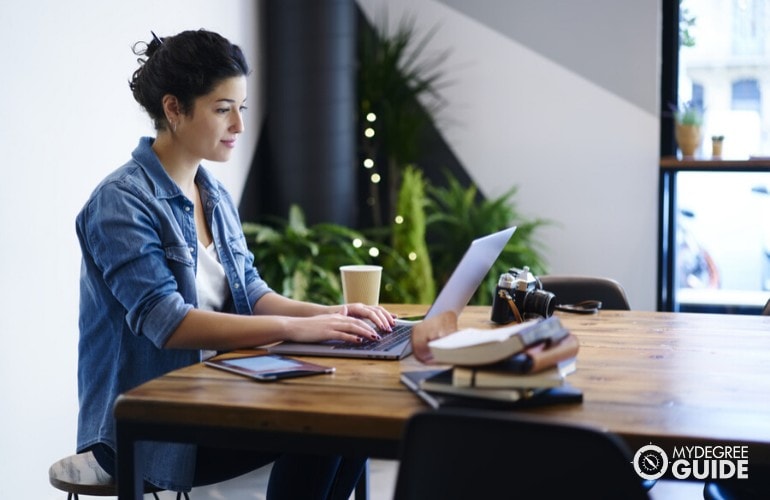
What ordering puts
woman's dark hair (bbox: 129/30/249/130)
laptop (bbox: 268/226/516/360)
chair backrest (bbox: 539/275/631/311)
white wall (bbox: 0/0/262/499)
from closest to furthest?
laptop (bbox: 268/226/516/360) < woman's dark hair (bbox: 129/30/249/130) < white wall (bbox: 0/0/262/499) < chair backrest (bbox: 539/275/631/311)

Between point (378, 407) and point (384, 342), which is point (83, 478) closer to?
point (384, 342)

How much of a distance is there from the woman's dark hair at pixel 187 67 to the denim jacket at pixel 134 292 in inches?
5.7

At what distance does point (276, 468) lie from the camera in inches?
79.2

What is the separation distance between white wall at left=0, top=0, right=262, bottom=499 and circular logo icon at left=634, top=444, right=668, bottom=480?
1829mm

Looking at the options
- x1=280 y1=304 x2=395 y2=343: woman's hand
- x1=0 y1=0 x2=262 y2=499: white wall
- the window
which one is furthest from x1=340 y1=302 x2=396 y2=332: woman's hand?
the window

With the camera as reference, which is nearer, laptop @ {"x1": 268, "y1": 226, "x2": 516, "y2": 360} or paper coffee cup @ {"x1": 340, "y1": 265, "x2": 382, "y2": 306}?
laptop @ {"x1": 268, "y1": 226, "x2": 516, "y2": 360}

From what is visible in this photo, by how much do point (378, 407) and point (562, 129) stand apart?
3.71 metres

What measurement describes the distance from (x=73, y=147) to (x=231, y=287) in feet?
A: 3.20

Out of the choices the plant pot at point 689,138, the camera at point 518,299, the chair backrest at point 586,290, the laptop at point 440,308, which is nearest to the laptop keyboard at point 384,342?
the laptop at point 440,308

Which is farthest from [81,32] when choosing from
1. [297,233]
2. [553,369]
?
[553,369]

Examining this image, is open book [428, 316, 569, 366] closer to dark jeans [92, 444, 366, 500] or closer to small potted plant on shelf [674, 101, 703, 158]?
dark jeans [92, 444, 366, 500]

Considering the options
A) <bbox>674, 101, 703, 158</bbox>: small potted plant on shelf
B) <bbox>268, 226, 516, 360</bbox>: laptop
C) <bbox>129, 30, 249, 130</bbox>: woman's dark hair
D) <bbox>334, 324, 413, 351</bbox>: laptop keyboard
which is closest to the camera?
<bbox>268, 226, 516, 360</bbox>: laptop

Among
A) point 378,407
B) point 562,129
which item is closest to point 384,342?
point 378,407

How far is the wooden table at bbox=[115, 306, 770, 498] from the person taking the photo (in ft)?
4.22
